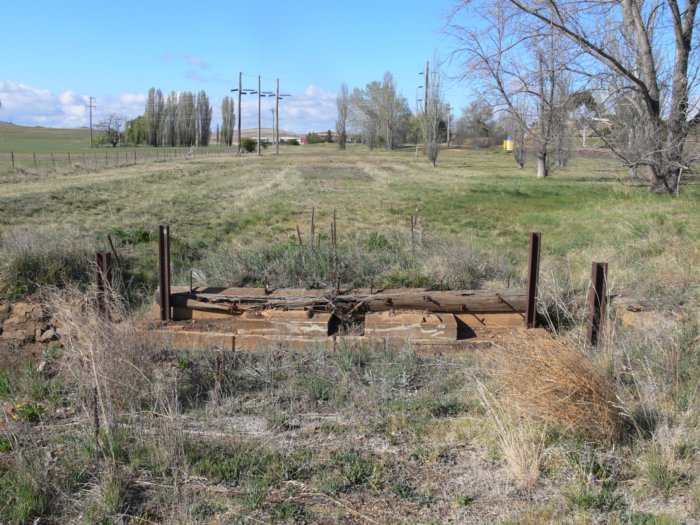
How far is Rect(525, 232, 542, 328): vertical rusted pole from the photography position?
7.20 meters

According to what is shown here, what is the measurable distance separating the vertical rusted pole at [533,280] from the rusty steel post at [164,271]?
4.13 metres

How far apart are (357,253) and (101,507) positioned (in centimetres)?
580

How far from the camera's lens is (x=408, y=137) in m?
119

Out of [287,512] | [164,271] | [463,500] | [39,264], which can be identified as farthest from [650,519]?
[39,264]

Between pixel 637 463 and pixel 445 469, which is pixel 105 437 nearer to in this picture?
pixel 445 469

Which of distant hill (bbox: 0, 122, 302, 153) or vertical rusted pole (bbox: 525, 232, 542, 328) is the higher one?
distant hill (bbox: 0, 122, 302, 153)

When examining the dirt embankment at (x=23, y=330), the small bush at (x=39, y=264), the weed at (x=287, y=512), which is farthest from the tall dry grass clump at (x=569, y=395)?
the small bush at (x=39, y=264)

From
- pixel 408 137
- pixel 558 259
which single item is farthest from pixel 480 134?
pixel 558 259

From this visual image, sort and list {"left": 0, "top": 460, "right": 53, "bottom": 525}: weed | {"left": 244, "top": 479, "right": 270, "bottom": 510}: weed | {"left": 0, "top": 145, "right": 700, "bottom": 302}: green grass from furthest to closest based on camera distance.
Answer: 1. {"left": 0, "top": 145, "right": 700, "bottom": 302}: green grass
2. {"left": 244, "top": 479, "right": 270, "bottom": 510}: weed
3. {"left": 0, "top": 460, "right": 53, "bottom": 525}: weed

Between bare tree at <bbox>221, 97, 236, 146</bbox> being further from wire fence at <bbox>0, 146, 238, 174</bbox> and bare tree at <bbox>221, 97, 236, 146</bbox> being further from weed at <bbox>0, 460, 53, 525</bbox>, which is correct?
weed at <bbox>0, 460, 53, 525</bbox>

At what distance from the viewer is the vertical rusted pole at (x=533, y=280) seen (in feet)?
23.6

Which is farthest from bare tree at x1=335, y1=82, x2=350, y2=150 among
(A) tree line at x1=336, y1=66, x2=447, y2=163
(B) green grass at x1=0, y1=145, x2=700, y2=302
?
(B) green grass at x1=0, y1=145, x2=700, y2=302

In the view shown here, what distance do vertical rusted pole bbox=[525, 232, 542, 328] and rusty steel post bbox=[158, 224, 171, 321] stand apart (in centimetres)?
413

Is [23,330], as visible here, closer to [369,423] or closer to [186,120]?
[369,423]
